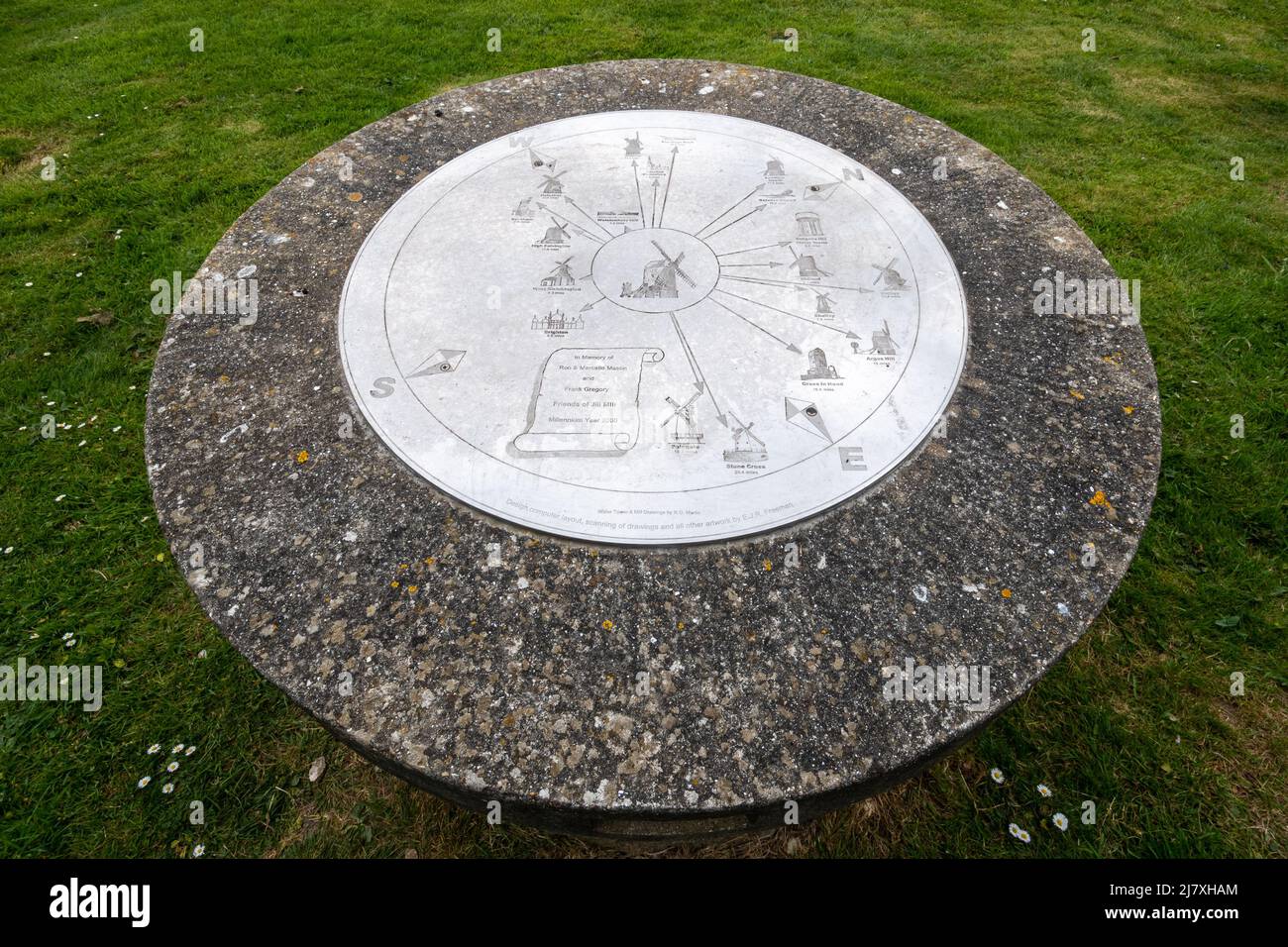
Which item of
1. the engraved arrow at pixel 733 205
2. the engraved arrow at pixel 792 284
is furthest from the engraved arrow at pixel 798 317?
the engraved arrow at pixel 733 205

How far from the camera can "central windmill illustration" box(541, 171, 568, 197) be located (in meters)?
3.94

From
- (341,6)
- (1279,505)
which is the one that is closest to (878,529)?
(1279,505)

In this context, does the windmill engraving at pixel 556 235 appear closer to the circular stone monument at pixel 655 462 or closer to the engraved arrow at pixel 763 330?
the circular stone monument at pixel 655 462

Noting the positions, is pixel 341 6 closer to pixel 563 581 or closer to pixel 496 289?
pixel 496 289

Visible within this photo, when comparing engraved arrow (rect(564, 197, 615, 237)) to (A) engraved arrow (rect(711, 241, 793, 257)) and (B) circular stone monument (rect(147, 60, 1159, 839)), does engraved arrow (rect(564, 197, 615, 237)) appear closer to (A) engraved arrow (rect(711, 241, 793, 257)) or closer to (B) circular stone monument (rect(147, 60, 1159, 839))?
(B) circular stone monument (rect(147, 60, 1159, 839))

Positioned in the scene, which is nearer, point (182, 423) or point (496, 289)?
point (182, 423)

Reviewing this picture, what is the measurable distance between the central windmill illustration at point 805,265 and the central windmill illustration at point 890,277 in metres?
0.24

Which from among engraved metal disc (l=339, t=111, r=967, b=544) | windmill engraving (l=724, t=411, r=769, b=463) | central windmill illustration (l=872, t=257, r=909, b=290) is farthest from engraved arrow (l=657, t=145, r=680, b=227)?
windmill engraving (l=724, t=411, r=769, b=463)

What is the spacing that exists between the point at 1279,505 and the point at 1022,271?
220 cm

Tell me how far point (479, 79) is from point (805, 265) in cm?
508

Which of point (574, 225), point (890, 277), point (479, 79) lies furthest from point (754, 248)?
point (479, 79)

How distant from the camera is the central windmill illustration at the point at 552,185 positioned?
3.94 meters

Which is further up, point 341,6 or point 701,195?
point 341,6

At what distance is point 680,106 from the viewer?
178 inches
